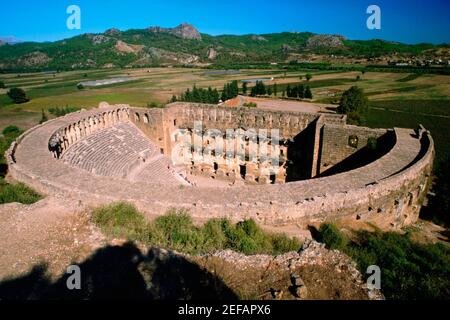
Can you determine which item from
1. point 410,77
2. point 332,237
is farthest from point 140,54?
point 332,237

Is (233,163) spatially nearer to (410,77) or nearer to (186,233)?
(186,233)

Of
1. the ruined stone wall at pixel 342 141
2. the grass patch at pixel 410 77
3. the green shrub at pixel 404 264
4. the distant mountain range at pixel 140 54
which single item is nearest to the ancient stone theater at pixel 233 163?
the ruined stone wall at pixel 342 141

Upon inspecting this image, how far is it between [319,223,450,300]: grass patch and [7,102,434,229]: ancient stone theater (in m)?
1.45

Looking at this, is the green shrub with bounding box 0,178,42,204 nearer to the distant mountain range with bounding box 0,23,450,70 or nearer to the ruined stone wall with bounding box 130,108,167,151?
the ruined stone wall with bounding box 130,108,167,151

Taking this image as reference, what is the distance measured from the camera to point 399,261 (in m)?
10.3

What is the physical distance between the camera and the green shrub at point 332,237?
38.3 feet

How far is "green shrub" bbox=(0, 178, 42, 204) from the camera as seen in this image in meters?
13.8

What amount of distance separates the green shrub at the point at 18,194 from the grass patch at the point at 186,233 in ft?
13.6

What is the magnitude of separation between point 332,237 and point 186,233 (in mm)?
5617

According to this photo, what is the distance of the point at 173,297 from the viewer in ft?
24.9

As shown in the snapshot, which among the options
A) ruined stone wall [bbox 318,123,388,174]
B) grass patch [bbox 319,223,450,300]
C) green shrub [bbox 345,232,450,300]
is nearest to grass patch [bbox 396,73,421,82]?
ruined stone wall [bbox 318,123,388,174]
